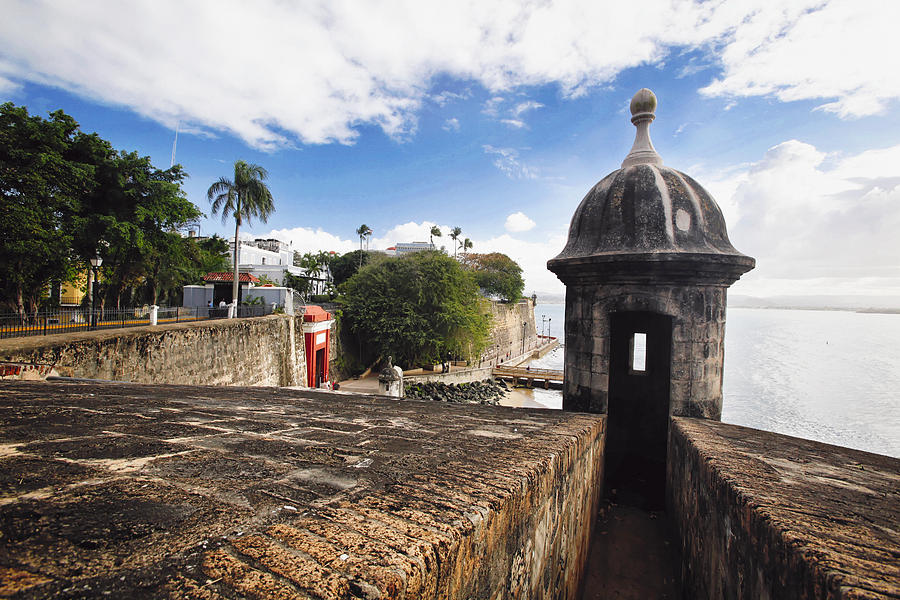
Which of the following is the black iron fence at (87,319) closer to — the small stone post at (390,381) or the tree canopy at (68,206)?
the tree canopy at (68,206)

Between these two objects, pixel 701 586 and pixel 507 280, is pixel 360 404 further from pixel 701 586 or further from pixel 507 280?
pixel 507 280

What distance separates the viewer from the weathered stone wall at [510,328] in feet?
131

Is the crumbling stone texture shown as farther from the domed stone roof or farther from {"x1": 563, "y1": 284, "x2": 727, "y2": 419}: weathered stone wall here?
the domed stone roof

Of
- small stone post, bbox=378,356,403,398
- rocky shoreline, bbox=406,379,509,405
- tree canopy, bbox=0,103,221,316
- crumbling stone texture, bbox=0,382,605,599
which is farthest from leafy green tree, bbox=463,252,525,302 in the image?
crumbling stone texture, bbox=0,382,605,599

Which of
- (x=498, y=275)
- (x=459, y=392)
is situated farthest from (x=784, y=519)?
(x=498, y=275)

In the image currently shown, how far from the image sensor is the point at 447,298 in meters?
25.6

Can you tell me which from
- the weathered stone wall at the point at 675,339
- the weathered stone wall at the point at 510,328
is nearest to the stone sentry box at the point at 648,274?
the weathered stone wall at the point at 675,339

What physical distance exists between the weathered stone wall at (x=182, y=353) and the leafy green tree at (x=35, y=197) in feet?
20.6

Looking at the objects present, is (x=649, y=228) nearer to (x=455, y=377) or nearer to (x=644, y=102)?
(x=644, y=102)

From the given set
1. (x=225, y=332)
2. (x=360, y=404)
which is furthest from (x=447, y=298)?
(x=360, y=404)

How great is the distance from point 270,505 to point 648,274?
192 inches

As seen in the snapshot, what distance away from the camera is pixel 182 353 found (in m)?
10.4

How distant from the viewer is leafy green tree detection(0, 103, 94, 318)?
42.4 ft

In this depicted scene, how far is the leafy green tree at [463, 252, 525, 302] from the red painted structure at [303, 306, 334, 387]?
2564 centimetres
